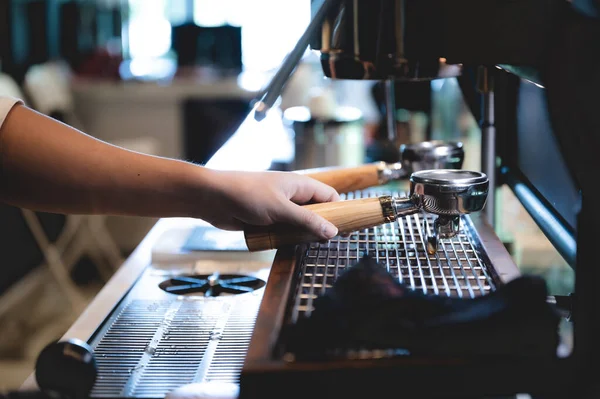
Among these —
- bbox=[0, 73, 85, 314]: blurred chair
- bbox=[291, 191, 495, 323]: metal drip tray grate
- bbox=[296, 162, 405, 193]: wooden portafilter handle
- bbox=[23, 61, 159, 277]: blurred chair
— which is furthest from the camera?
bbox=[23, 61, 159, 277]: blurred chair

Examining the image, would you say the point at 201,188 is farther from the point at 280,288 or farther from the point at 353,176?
the point at 353,176

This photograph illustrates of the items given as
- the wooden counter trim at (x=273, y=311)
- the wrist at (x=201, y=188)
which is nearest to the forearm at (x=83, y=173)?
the wrist at (x=201, y=188)

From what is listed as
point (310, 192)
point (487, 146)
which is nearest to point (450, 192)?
point (310, 192)

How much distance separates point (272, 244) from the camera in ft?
2.89

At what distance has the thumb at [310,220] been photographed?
85cm

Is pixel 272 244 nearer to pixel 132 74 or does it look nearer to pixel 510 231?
pixel 510 231

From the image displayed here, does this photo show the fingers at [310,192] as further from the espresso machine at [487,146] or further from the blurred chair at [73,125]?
the blurred chair at [73,125]

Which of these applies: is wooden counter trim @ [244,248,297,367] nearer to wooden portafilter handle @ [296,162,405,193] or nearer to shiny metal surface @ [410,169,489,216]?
shiny metal surface @ [410,169,489,216]

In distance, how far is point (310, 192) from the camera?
958 millimetres

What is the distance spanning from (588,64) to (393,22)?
423mm

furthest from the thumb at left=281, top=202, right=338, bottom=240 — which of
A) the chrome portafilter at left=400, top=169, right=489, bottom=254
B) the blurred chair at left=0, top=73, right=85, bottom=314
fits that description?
the blurred chair at left=0, top=73, right=85, bottom=314

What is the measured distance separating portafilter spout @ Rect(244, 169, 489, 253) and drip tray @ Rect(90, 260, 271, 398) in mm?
120

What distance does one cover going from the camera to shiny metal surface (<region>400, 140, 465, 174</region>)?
4.10 feet

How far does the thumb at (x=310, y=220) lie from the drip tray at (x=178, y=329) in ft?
0.48
